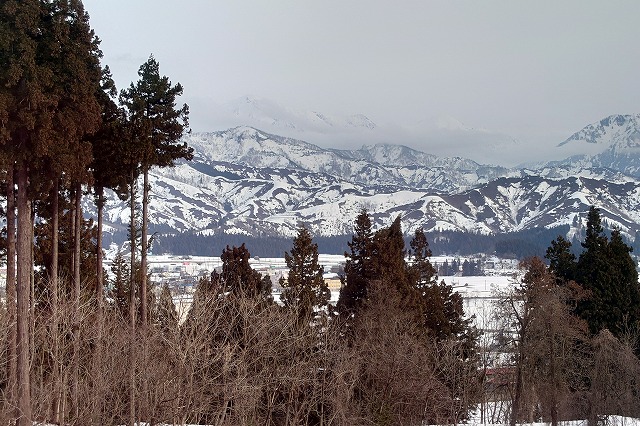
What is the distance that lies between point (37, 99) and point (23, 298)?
16.0 ft

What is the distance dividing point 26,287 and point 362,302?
58.4ft

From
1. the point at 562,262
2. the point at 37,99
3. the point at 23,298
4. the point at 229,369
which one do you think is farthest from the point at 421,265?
the point at 37,99

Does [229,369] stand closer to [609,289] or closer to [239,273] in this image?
[239,273]

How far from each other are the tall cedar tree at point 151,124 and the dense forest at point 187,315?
2.5 inches

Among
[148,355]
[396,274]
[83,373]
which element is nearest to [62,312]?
[148,355]

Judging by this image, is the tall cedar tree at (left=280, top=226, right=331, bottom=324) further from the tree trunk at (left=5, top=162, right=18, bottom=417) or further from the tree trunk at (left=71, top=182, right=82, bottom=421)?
the tree trunk at (left=5, top=162, right=18, bottom=417)

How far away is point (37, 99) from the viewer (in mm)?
15359

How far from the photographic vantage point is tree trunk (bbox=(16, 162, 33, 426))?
1561 centimetres

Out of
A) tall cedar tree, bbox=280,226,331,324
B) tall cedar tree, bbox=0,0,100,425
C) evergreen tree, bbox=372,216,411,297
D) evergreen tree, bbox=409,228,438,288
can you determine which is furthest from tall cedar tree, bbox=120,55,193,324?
evergreen tree, bbox=409,228,438,288

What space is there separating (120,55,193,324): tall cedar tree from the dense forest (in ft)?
0.21

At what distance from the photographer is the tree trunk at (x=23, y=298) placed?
51.2ft

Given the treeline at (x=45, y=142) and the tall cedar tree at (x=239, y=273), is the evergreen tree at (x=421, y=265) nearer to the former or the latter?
the tall cedar tree at (x=239, y=273)

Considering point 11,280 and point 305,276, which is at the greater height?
point 11,280

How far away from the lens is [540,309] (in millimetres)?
25375
